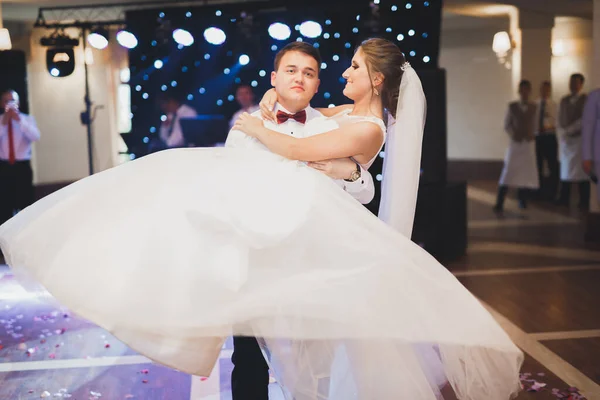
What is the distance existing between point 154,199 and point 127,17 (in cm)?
887

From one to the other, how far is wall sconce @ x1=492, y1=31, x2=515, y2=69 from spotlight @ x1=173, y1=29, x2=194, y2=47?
546cm

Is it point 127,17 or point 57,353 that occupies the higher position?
point 127,17

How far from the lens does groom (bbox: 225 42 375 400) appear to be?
247cm

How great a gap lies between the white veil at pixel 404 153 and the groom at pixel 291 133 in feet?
0.49

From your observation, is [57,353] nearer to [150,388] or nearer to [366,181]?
[150,388]

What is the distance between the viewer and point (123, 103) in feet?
43.0

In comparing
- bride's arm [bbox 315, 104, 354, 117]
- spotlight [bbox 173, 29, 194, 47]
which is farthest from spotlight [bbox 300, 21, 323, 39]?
bride's arm [bbox 315, 104, 354, 117]

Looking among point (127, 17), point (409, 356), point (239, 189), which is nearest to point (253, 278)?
point (239, 189)

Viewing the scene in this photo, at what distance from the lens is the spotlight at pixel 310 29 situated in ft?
26.7

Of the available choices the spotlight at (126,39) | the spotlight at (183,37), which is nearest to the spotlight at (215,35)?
the spotlight at (183,37)

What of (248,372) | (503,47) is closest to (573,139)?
(503,47)

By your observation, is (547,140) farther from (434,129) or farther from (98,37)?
(98,37)

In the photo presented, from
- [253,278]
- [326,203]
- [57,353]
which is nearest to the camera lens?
[253,278]

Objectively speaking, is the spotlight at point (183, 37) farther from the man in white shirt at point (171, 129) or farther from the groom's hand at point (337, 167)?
the groom's hand at point (337, 167)
